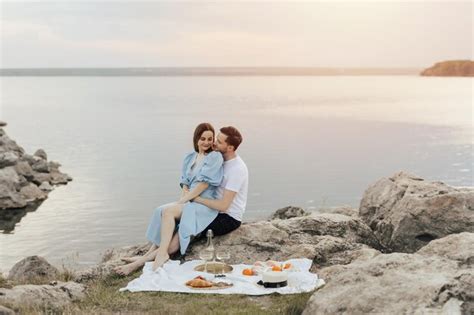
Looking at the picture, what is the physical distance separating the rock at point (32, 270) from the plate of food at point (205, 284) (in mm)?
4177

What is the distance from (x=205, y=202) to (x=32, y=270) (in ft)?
14.7

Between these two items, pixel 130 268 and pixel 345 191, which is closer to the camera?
pixel 130 268

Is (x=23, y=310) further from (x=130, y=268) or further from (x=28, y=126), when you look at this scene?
(x=28, y=126)

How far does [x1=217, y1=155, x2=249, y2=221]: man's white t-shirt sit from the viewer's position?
10.5 m

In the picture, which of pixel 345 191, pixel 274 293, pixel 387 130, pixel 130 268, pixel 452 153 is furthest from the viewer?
pixel 387 130

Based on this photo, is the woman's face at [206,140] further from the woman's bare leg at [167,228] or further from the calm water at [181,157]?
the calm water at [181,157]

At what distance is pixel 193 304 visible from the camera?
27.4 feet

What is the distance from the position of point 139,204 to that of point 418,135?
30205 mm

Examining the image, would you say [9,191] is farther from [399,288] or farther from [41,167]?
[399,288]

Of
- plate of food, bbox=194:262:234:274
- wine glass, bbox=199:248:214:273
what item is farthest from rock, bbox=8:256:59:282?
plate of food, bbox=194:262:234:274

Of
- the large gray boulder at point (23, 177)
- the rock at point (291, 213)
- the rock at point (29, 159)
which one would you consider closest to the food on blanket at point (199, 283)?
the rock at point (291, 213)

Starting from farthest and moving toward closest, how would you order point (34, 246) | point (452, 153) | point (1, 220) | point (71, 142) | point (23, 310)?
point (71, 142) → point (452, 153) → point (1, 220) → point (34, 246) → point (23, 310)

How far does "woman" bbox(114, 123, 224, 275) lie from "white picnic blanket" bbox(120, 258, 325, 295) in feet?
0.92

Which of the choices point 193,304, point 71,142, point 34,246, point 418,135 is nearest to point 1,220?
point 34,246
